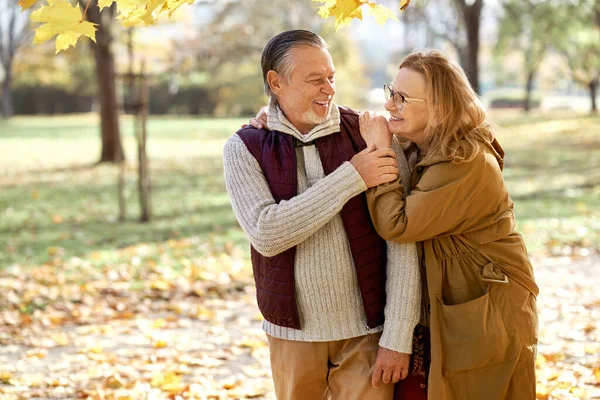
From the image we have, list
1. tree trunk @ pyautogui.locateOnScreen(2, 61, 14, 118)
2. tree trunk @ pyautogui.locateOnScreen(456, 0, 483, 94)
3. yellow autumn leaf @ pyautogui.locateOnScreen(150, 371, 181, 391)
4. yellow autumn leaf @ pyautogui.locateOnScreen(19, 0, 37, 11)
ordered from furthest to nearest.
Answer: tree trunk @ pyautogui.locateOnScreen(2, 61, 14, 118) → tree trunk @ pyautogui.locateOnScreen(456, 0, 483, 94) → yellow autumn leaf @ pyautogui.locateOnScreen(150, 371, 181, 391) → yellow autumn leaf @ pyautogui.locateOnScreen(19, 0, 37, 11)

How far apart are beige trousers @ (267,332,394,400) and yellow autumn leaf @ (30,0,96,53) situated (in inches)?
57.7

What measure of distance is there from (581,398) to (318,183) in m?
2.50

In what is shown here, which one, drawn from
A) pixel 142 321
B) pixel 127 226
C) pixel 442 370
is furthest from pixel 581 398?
pixel 127 226

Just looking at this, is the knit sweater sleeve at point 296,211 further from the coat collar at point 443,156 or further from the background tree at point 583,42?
the background tree at point 583,42

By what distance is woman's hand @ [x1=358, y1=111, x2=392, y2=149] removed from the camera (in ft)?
9.21

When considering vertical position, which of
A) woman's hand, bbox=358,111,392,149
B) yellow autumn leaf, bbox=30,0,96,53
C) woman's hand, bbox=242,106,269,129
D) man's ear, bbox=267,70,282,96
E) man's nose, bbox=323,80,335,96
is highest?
yellow autumn leaf, bbox=30,0,96,53

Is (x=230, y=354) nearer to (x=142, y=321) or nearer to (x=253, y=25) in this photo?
(x=142, y=321)

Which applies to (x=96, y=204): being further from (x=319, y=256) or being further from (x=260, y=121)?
(x=319, y=256)

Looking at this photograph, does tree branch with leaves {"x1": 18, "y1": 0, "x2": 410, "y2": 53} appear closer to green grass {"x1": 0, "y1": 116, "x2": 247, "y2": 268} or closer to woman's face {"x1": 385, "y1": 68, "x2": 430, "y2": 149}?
woman's face {"x1": 385, "y1": 68, "x2": 430, "y2": 149}

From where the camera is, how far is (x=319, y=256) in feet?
9.43

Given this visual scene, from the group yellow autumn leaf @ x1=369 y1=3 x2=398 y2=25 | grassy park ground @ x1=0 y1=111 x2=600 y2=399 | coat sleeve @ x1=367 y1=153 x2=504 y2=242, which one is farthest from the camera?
grassy park ground @ x1=0 y1=111 x2=600 y2=399

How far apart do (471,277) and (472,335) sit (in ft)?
0.70

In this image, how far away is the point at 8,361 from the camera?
5680 millimetres

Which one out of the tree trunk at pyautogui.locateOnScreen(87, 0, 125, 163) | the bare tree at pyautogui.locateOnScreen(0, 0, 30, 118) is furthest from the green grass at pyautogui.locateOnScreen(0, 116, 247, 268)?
the bare tree at pyautogui.locateOnScreen(0, 0, 30, 118)
